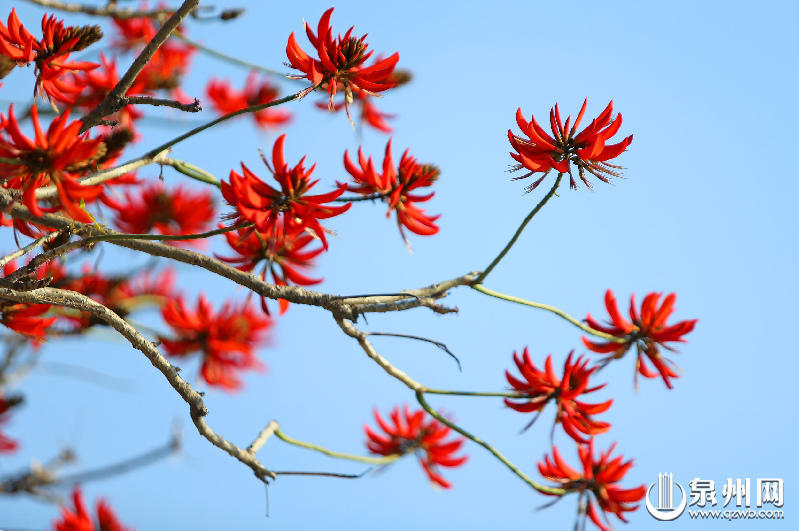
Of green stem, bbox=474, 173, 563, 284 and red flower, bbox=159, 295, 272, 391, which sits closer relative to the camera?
green stem, bbox=474, 173, 563, 284

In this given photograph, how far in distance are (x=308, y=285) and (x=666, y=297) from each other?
479 mm

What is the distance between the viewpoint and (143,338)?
854mm

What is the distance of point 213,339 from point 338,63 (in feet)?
2.21

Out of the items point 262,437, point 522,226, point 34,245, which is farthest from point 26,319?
point 522,226

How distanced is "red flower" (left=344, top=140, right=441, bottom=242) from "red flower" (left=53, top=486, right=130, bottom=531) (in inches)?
27.3

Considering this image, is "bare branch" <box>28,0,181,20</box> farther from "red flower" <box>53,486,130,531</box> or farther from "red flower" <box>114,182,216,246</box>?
"red flower" <box>53,486,130,531</box>

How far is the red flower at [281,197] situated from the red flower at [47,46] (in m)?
0.28

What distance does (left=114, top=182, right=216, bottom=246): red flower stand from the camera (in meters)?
1.52

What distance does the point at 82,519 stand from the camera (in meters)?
1.26

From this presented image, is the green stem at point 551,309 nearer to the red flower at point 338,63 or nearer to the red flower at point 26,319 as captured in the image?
the red flower at point 338,63

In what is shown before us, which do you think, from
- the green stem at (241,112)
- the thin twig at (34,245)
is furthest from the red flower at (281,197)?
the thin twig at (34,245)

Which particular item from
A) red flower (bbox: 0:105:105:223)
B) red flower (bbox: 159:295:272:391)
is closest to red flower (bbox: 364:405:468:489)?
red flower (bbox: 159:295:272:391)

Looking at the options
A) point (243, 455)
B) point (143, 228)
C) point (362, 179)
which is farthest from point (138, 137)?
point (243, 455)

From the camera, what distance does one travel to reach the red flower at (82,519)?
1.25 m
